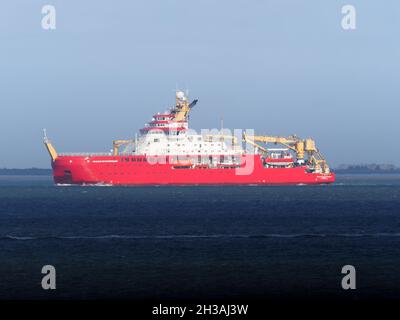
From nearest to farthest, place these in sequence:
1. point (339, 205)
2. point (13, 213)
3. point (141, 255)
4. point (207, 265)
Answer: point (207, 265) < point (141, 255) < point (13, 213) < point (339, 205)

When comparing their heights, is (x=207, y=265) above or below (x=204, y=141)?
below

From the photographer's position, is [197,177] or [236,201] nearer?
[236,201]

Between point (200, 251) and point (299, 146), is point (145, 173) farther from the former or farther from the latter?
point (200, 251)

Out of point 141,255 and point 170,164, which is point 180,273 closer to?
point 141,255

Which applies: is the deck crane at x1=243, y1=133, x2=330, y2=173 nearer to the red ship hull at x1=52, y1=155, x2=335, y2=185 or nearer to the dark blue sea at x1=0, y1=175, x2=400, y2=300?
the red ship hull at x1=52, y1=155, x2=335, y2=185

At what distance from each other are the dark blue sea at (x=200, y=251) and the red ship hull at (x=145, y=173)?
97.4 feet

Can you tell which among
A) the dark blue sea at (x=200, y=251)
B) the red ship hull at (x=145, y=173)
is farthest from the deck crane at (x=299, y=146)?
the dark blue sea at (x=200, y=251)

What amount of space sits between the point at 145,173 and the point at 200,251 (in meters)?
58.8

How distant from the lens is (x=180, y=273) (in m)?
31.2

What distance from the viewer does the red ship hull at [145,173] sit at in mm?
94750

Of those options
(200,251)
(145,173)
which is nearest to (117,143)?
(145,173)

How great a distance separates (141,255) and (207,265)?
3955 millimetres
